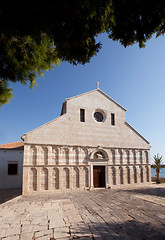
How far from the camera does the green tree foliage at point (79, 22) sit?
3.00 meters

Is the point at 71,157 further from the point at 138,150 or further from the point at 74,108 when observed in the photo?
the point at 138,150

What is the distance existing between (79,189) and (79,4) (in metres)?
12.5

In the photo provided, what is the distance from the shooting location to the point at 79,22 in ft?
11.2

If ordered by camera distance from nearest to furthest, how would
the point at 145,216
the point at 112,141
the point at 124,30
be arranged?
the point at 124,30
the point at 145,216
the point at 112,141

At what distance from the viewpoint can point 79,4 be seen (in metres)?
2.90

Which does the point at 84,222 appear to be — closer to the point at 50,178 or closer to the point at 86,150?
the point at 50,178

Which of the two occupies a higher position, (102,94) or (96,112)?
(102,94)

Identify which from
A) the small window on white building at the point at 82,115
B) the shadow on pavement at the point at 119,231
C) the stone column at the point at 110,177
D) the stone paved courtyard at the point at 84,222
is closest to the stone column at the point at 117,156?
the stone column at the point at 110,177

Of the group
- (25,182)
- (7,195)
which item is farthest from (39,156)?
(7,195)

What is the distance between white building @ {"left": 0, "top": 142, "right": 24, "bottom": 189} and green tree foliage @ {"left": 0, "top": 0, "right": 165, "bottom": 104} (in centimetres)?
1448

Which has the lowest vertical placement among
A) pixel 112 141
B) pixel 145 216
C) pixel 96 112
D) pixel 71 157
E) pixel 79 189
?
pixel 79 189

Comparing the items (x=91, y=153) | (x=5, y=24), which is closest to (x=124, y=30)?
(x=5, y=24)

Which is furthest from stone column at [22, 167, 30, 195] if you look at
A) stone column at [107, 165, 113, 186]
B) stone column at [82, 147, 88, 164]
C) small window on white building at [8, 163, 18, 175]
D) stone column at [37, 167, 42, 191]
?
stone column at [107, 165, 113, 186]

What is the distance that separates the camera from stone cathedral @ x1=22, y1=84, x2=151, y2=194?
11.3 metres
